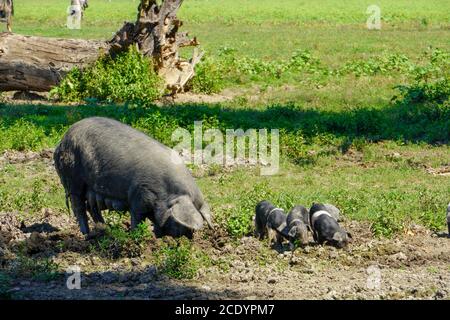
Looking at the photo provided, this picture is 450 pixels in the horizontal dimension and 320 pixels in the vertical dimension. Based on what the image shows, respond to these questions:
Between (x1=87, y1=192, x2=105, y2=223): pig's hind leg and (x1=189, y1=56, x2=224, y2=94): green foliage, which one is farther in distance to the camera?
(x1=189, y1=56, x2=224, y2=94): green foliage

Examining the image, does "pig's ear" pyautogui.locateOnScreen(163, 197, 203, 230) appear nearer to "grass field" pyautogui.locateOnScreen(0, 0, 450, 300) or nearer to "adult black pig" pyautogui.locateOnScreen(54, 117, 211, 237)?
"adult black pig" pyautogui.locateOnScreen(54, 117, 211, 237)

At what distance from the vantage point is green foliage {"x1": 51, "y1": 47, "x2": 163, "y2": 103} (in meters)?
18.7

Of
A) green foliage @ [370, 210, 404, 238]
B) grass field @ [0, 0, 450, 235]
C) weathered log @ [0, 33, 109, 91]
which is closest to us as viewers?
green foliage @ [370, 210, 404, 238]

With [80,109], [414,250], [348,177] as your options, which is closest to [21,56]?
[80,109]

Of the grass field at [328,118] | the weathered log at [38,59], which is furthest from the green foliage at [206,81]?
the weathered log at [38,59]

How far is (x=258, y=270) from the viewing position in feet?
30.9

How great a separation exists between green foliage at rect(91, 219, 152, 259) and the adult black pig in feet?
0.62

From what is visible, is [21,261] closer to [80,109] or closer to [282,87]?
[80,109]

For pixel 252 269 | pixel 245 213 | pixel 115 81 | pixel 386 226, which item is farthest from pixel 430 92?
pixel 252 269

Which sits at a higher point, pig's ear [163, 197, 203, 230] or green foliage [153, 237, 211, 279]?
pig's ear [163, 197, 203, 230]

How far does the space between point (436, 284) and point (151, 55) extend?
11373 mm

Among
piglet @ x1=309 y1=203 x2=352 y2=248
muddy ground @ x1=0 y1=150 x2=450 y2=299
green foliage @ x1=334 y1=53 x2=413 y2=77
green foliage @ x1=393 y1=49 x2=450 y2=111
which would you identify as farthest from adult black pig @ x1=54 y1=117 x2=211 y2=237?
green foliage @ x1=334 y1=53 x2=413 y2=77

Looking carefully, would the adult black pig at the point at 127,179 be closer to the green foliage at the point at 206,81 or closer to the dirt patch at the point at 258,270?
the dirt patch at the point at 258,270
